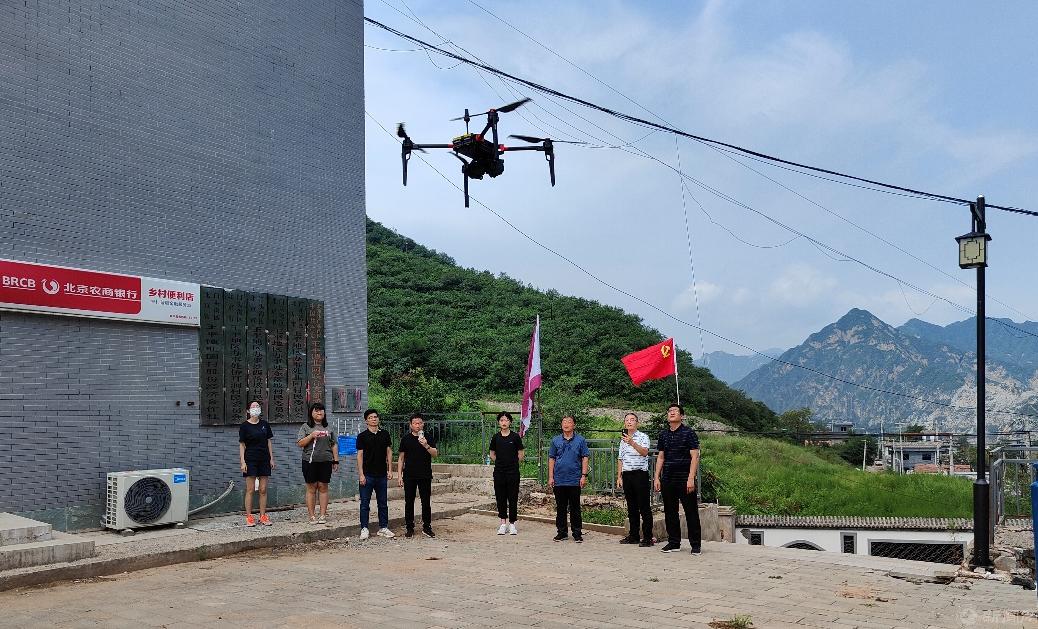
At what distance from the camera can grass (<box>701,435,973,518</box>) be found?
32.5m

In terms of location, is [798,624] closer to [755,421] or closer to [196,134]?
[196,134]

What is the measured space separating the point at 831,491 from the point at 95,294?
105 feet

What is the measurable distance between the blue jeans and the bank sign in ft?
11.4

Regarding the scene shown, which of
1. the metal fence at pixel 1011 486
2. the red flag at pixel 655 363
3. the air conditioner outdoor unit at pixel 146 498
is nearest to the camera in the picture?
the air conditioner outdoor unit at pixel 146 498

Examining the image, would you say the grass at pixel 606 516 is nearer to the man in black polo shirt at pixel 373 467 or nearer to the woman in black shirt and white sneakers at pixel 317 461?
the man in black polo shirt at pixel 373 467

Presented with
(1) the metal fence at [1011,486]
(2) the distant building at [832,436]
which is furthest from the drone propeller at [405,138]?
(2) the distant building at [832,436]

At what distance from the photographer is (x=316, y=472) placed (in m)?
11.5

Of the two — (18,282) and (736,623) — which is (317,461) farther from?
(736,623)

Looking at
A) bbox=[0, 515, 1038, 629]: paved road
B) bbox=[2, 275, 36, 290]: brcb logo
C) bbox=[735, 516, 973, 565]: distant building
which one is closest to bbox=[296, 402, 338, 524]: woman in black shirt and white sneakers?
bbox=[0, 515, 1038, 629]: paved road

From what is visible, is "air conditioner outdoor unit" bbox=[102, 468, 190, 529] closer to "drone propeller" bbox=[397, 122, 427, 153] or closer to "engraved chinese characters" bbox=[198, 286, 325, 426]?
"engraved chinese characters" bbox=[198, 286, 325, 426]

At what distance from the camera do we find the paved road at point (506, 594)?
640cm

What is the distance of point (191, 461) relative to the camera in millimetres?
11680

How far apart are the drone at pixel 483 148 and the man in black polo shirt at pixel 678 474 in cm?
462

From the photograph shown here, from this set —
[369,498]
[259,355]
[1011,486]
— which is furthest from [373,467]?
[1011,486]
